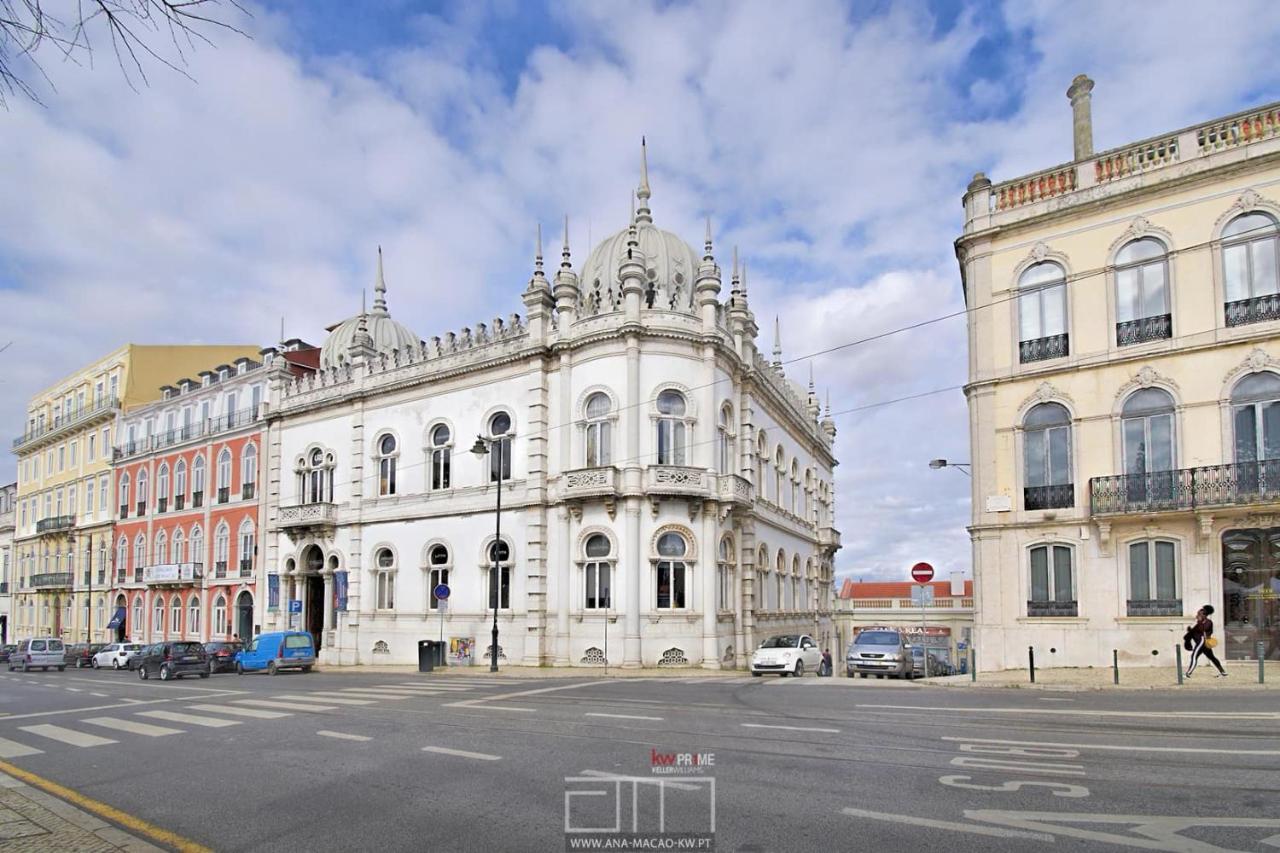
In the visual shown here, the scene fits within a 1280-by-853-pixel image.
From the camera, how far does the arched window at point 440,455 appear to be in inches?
1415

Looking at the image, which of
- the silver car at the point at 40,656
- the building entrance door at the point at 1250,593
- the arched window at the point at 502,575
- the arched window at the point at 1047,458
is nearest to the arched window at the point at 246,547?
the silver car at the point at 40,656

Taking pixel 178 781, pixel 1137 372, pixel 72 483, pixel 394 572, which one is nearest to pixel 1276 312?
pixel 1137 372

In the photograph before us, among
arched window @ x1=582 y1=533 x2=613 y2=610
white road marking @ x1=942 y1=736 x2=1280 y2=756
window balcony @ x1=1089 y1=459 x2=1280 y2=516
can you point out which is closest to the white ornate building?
arched window @ x1=582 y1=533 x2=613 y2=610

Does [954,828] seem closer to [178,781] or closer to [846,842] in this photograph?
[846,842]

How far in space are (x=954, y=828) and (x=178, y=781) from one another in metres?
8.29

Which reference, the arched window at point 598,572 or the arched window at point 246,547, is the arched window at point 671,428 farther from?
the arched window at point 246,547

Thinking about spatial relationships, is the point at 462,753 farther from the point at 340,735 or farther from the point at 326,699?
the point at 326,699

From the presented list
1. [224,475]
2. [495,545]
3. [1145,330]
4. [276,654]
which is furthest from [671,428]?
[224,475]

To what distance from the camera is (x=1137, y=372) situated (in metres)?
23.1

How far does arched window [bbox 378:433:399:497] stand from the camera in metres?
38.1

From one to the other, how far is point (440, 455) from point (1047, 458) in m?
22.5

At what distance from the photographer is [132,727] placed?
1522cm

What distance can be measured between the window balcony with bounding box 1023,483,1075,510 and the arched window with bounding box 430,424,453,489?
21.3 m

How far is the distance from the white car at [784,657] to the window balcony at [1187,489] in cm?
933
